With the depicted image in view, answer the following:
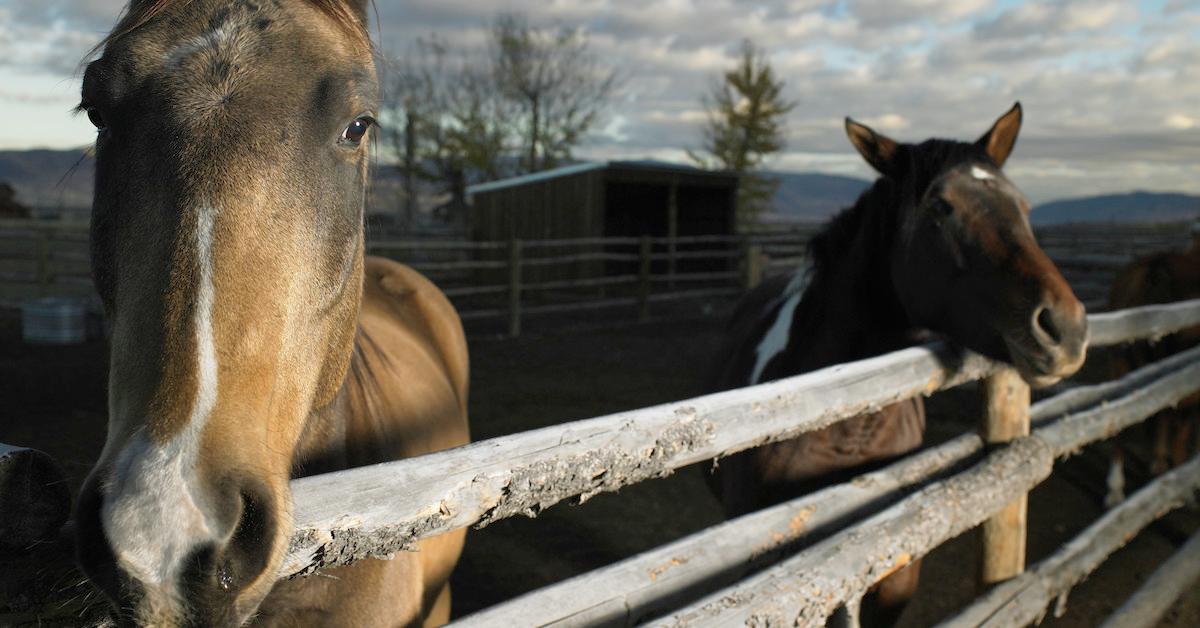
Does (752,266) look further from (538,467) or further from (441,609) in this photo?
(538,467)

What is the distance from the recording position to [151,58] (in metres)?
1.22

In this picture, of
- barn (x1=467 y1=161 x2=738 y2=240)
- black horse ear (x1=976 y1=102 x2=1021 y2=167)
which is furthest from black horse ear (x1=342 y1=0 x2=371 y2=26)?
barn (x1=467 y1=161 x2=738 y2=240)

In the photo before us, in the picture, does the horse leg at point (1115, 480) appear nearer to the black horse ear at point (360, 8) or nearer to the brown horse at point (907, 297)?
the brown horse at point (907, 297)

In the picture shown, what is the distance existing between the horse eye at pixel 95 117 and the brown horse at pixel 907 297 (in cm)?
228

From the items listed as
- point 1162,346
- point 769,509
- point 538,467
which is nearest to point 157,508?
point 538,467

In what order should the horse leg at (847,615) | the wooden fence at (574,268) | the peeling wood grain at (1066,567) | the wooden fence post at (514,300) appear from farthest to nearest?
the wooden fence at (574,268), the wooden fence post at (514,300), the peeling wood grain at (1066,567), the horse leg at (847,615)

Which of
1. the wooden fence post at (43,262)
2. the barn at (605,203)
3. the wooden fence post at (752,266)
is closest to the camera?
the wooden fence post at (43,262)

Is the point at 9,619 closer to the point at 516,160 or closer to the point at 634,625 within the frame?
the point at 634,625

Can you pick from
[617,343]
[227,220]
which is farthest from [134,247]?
[617,343]

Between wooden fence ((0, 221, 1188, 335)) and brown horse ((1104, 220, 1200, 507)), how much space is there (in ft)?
12.8

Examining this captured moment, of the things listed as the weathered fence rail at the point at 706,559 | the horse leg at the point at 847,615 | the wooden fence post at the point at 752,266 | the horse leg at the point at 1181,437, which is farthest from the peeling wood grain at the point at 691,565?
the wooden fence post at the point at 752,266

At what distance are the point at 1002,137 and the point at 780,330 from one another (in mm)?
1166

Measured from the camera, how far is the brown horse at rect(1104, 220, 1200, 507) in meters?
5.25

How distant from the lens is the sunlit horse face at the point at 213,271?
88cm
